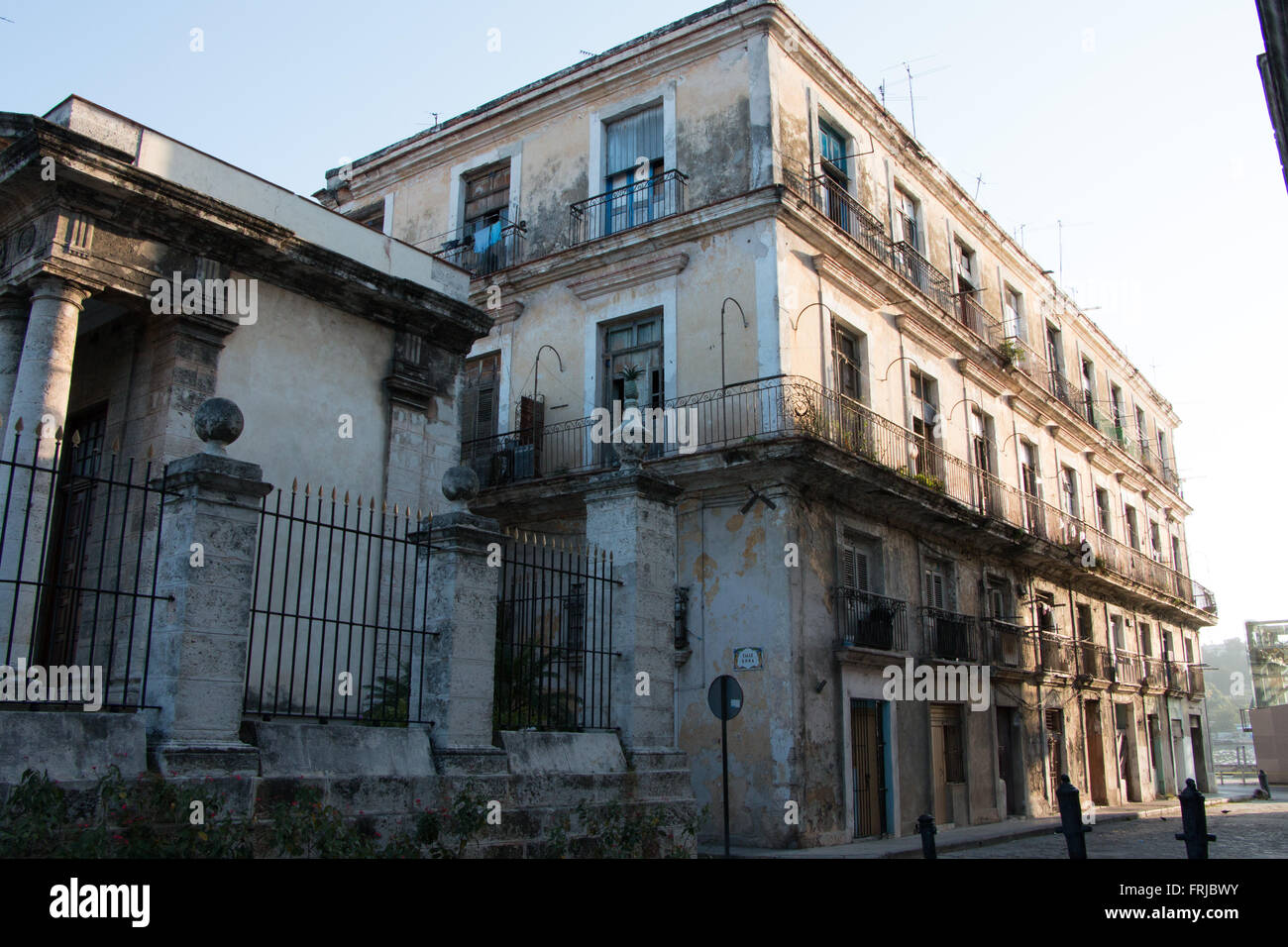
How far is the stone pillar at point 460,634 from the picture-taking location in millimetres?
7836

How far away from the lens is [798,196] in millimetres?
17266

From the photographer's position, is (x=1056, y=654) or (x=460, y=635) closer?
(x=460, y=635)

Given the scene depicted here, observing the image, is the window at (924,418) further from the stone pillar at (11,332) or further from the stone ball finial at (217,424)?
the stone ball finial at (217,424)

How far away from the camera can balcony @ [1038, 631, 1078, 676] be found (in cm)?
2304

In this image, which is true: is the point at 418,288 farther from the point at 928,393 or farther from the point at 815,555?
the point at 928,393

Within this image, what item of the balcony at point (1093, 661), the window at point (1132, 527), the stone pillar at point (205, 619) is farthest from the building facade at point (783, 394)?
the stone pillar at point (205, 619)

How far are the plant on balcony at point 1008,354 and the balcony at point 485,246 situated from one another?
34.9ft

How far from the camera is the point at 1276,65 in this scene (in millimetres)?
7410

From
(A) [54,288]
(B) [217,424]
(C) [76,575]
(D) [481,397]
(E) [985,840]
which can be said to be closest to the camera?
(B) [217,424]

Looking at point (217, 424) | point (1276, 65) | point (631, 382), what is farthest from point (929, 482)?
point (217, 424)

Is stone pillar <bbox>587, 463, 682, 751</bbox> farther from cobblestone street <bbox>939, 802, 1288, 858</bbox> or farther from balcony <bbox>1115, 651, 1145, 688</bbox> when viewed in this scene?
balcony <bbox>1115, 651, 1145, 688</bbox>

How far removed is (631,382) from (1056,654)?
39.2 ft

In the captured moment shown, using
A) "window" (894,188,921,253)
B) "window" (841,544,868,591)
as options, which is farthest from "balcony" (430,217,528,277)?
"window" (841,544,868,591)

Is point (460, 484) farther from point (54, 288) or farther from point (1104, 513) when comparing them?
point (1104, 513)
